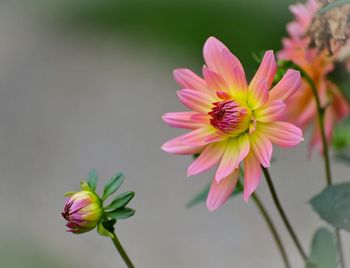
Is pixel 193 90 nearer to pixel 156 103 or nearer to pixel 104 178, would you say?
pixel 104 178

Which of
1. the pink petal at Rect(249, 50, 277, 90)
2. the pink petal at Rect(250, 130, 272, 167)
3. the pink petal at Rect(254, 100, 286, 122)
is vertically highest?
the pink petal at Rect(249, 50, 277, 90)

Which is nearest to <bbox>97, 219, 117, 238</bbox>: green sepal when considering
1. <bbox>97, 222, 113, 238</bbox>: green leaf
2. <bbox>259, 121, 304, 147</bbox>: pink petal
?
<bbox>97, 222, 113, 238</bbox>: green leaf

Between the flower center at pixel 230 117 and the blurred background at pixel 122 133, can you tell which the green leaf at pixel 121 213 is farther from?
the blurred background at pixel 122 133

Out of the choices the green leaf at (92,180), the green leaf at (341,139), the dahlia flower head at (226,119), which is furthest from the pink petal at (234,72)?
the green leaf at (341,139)

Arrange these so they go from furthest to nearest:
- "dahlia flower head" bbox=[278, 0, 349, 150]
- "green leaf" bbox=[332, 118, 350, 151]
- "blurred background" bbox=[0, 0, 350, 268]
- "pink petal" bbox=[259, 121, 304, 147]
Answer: "blurred background" bbox=[0, 0, 350, 268], "green leaf" bbox=[332, 118, 350, 151], "dahlia flower head" bbox=[278, 0, 349, 150], "pink petal" bbox=[259, 121, 304, 147]

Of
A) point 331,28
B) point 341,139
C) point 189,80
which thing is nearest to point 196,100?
point 189,80

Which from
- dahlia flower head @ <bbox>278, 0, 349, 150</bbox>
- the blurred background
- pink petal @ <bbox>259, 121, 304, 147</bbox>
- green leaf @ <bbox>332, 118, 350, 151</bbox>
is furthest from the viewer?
the blurred background

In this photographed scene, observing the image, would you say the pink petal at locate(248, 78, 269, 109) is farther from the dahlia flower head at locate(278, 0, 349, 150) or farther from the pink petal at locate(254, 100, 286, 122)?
the dahlia flower head at locate(278, 0, 349, 150)

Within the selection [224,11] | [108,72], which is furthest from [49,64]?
[224,11]

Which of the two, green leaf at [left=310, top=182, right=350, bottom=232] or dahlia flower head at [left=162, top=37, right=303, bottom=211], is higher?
dahlia flower head at [left=162, top=37, right=303, bottom=211]
